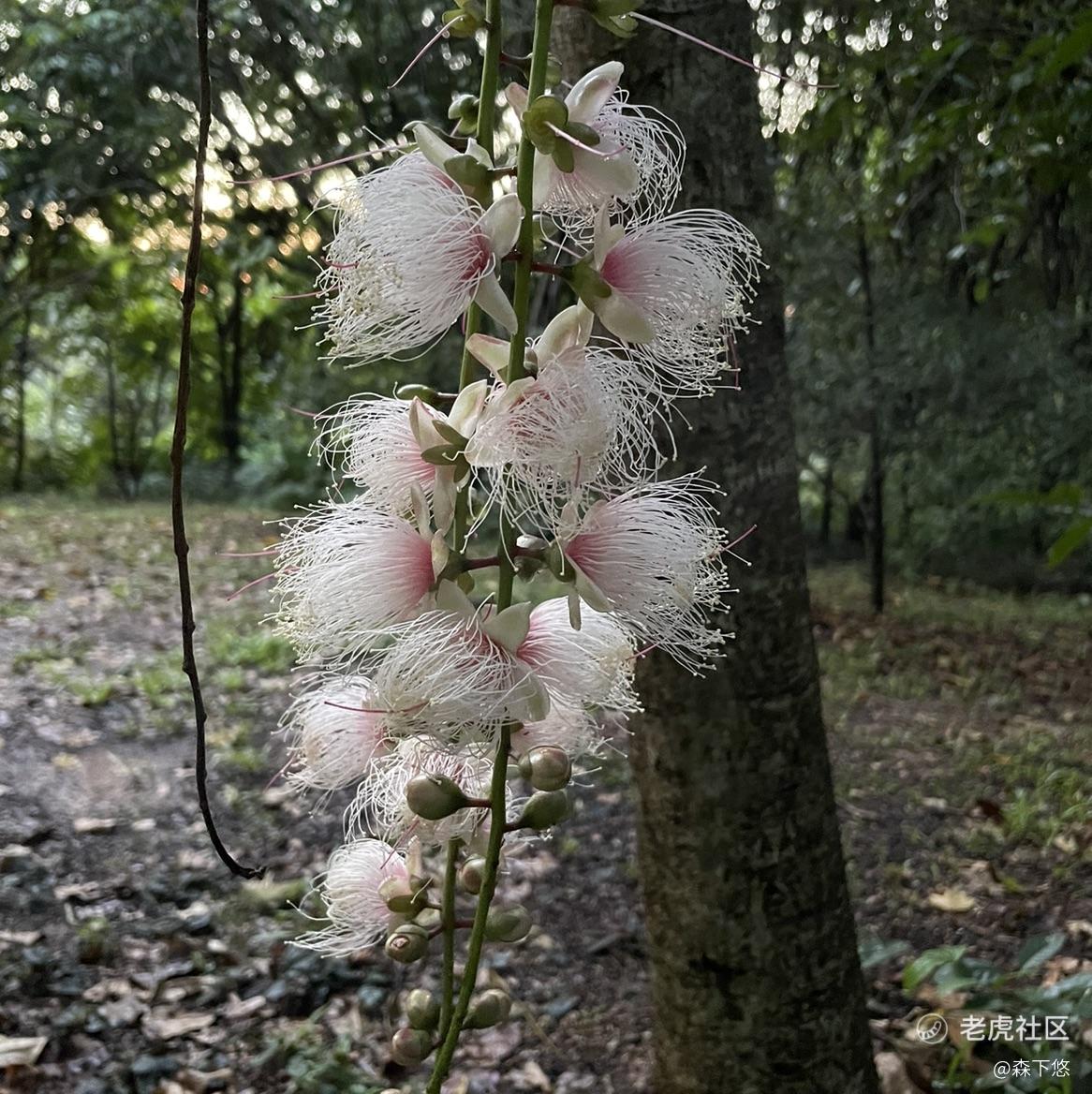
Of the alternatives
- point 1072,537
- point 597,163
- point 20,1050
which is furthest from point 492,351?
point 20,1050

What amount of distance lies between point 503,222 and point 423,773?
1.25ft

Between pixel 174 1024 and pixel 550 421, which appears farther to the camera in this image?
pixel 174 1024

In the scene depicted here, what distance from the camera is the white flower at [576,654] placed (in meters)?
0.67

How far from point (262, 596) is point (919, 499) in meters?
4.16

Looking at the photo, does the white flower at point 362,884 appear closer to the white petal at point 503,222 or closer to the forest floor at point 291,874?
the white petal at point 503,222

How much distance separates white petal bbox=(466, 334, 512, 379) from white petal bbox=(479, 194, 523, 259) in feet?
0.17

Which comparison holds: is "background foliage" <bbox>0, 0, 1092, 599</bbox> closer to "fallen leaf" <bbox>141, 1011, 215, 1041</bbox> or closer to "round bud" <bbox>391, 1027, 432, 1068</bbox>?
"fallen leaf" <bbox>141, 1011, 215, 1041</bbox>

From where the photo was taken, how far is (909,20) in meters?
2.63

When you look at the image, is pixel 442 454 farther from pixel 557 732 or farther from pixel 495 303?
pixel 557 732

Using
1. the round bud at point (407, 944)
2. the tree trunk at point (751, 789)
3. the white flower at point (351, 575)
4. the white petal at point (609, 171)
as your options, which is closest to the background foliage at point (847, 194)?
the tree trunk at point (751, 789)

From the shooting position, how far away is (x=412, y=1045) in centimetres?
73

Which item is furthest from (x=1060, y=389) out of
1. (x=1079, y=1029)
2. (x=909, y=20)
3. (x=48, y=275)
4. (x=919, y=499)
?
(x=48, y=275)

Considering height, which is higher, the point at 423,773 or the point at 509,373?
the point at 509,373

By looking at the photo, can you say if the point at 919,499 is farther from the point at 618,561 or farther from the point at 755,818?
the point at 618,561
